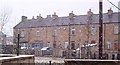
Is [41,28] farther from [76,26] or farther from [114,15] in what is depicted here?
[114,15]

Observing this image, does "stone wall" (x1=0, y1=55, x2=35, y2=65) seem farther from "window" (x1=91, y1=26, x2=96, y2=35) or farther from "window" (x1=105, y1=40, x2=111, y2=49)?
"window" (x1=91, y1=26, x2=96, y2=35)

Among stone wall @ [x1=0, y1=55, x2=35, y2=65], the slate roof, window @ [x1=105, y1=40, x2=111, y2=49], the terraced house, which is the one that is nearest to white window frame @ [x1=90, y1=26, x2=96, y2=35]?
the terraced house

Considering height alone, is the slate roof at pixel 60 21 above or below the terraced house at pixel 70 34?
above

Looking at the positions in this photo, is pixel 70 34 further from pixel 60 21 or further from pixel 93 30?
pixel 93 30

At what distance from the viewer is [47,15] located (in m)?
58.1

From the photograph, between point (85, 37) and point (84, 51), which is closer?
point (84, 51)

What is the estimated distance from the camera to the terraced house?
45.8m

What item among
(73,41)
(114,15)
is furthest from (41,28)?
(114,15)

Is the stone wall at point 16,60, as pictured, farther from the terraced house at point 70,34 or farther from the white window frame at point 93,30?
the white window frame at point 93,30

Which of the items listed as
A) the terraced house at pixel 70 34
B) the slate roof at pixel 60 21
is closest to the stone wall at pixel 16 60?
the terraced house at pixel 70 34

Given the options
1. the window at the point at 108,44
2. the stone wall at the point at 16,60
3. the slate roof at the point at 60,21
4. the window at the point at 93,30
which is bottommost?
the window at the point at 108,44

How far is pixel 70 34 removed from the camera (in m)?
51.1

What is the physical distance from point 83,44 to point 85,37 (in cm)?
132

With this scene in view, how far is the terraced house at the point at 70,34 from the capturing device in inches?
1802
